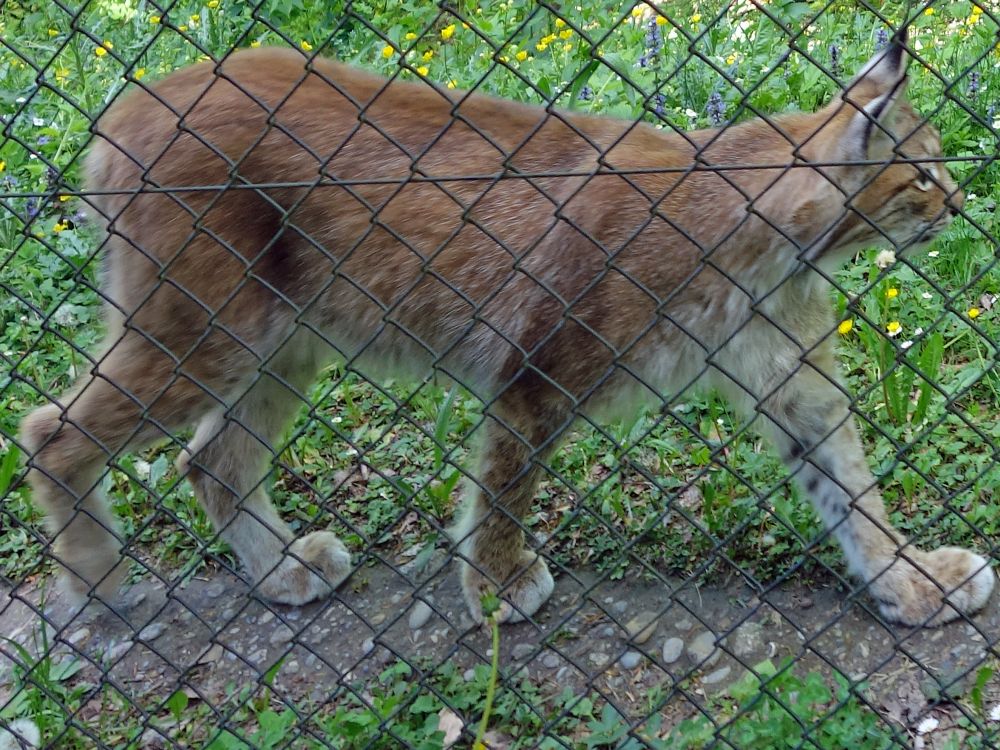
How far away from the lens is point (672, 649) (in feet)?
11.3

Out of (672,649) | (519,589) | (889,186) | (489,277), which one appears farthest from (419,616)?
(889,186)

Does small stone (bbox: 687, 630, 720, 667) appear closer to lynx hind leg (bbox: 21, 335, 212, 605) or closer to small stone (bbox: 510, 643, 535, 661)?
small stone (bbox: 510, 643, 535, 661)

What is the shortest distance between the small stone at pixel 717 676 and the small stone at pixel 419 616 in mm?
878

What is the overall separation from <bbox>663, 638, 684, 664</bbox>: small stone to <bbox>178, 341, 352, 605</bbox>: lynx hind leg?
1089mm

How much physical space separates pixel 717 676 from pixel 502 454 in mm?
887

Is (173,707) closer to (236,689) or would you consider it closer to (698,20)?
(236,689)

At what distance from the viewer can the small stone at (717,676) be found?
10.8 feet

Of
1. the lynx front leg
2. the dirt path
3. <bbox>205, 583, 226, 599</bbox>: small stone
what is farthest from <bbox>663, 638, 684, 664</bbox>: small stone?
<bbox>205, 583, 226, 599</bbox>: small stone

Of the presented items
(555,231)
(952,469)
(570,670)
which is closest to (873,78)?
(555,231)

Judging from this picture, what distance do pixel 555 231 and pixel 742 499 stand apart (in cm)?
106

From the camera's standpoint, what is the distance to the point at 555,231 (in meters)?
3.61

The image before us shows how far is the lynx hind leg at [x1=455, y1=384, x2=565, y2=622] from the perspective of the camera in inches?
141

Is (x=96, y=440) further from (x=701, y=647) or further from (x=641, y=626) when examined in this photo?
(x=701, y=647)

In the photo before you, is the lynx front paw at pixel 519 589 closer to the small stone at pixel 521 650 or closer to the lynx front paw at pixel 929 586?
the small stone at pixel 521 650
